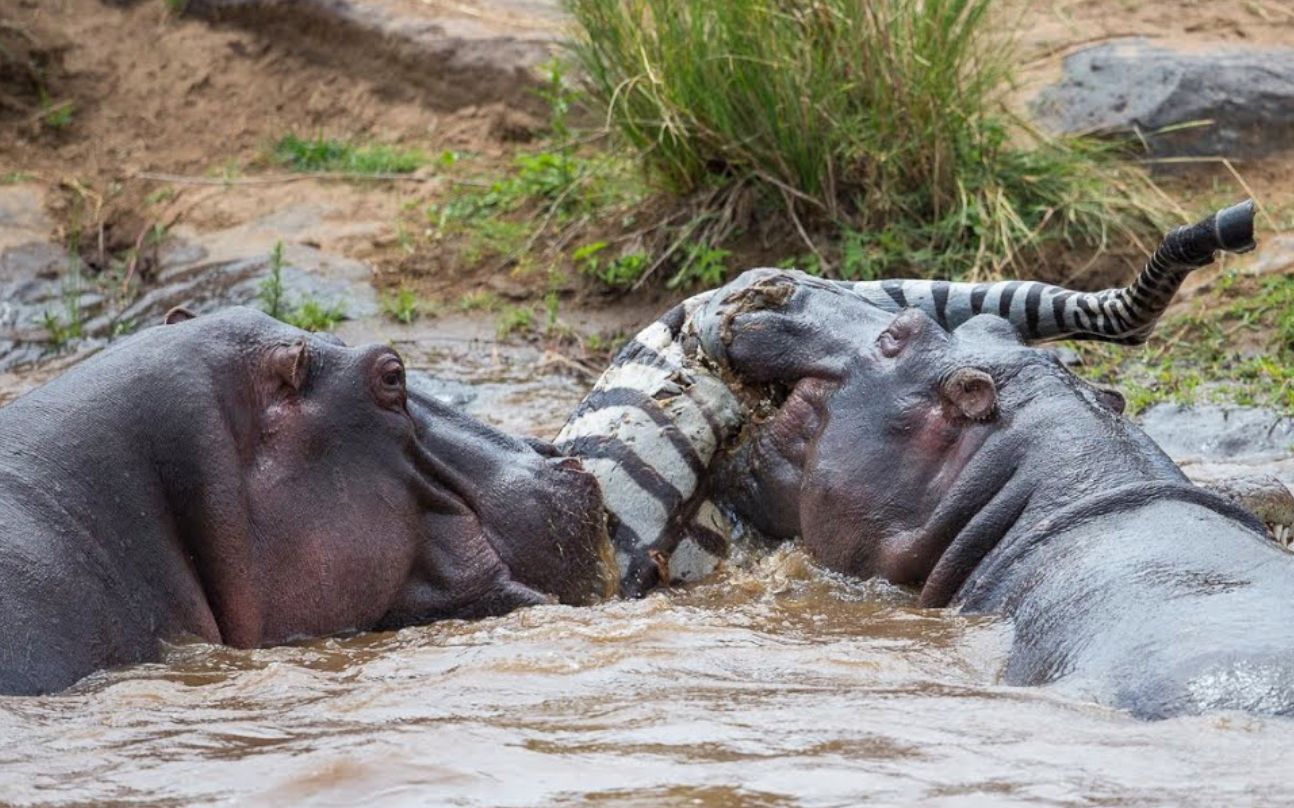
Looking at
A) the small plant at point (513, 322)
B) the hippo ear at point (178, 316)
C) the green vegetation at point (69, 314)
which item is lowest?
the green vegetation at point (69, 314)

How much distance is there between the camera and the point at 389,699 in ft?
12.3

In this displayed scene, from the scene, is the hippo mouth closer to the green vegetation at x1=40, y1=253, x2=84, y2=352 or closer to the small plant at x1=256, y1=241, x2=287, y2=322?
the small plant at x1=256, y1=241, x2=287, y2=322

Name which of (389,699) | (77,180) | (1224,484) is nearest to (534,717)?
(389,699)

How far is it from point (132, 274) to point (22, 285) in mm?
542

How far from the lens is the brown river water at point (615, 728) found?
3.01m

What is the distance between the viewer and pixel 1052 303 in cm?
595

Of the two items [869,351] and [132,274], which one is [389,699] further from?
[132,274]

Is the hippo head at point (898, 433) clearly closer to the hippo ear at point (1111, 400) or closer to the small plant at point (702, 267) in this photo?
the hippo ear at point (1111, 400)

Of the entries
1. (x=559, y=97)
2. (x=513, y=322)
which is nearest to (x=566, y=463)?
(x=513, y=322)

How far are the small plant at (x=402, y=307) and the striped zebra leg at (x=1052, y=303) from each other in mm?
3696

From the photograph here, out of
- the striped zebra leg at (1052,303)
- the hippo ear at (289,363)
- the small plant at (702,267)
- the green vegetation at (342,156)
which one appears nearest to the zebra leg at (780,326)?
the striped zebra leg at (1052,303)

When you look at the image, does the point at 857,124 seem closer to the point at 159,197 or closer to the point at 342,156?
the point at 342,156

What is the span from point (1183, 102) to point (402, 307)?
12.8ft

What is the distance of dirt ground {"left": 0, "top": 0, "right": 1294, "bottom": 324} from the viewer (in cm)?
1034
